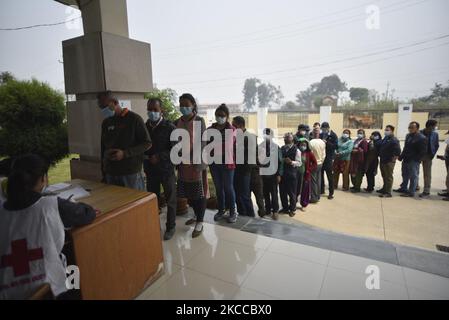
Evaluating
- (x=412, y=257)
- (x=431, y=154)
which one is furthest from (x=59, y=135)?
(x=431, y=154)

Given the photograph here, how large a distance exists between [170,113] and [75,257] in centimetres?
410

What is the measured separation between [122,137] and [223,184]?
1.32 metres

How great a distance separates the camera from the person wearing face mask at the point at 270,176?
161 inches

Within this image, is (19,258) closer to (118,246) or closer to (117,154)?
(118,246)

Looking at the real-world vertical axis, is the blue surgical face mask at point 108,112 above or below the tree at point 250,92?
below

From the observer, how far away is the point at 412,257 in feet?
7.34

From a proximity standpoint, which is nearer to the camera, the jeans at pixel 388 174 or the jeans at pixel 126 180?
the jeans at pixel 126 180

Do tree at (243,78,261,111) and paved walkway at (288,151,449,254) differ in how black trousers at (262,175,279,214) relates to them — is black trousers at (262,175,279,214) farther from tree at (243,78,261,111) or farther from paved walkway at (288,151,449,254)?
tree at (243,78,261,111)

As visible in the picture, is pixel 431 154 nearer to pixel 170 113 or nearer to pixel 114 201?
pixel 170 113

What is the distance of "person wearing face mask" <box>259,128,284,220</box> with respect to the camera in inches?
161

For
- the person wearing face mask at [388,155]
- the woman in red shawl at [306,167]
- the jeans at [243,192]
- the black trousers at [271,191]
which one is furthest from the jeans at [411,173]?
the jeans at [243,192]

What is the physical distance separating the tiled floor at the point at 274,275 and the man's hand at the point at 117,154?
3.18ft

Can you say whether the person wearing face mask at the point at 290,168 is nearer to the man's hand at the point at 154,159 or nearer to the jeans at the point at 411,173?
the man's hand at the point at 154,159

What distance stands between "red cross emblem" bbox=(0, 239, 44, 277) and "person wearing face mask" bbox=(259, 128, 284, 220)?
3255mm
